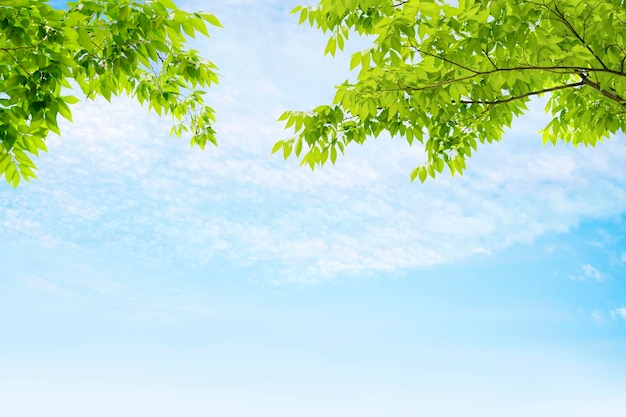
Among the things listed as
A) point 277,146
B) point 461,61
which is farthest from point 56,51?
point 461,61

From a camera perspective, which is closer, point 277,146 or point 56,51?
point 56,51

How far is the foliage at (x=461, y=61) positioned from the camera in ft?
13.5

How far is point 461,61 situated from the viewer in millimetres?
4539

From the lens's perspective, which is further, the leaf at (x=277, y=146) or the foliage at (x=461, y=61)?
the leaf at (x=277, y=146)

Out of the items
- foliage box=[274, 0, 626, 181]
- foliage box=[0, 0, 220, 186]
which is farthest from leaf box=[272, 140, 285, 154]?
foliage box=[0, 0, 220, 186]

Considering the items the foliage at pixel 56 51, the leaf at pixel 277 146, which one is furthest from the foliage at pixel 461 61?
the foliage at pixel 56 51

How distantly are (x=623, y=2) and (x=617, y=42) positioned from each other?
30cm

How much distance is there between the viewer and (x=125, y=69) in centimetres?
421

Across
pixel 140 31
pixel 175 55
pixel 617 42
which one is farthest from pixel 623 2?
pixel 175 55

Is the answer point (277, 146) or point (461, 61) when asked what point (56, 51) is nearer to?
point (277, 146)

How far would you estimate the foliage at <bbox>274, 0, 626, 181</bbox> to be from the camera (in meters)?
4.10

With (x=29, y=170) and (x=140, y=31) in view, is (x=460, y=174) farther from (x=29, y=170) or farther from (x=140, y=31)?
(x=29, y=170)

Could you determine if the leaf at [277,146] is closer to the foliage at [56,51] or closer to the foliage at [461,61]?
the foliage at [461,61]

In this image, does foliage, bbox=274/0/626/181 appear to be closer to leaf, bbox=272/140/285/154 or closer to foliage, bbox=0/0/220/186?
leaf, bbox=272/140/285/154
